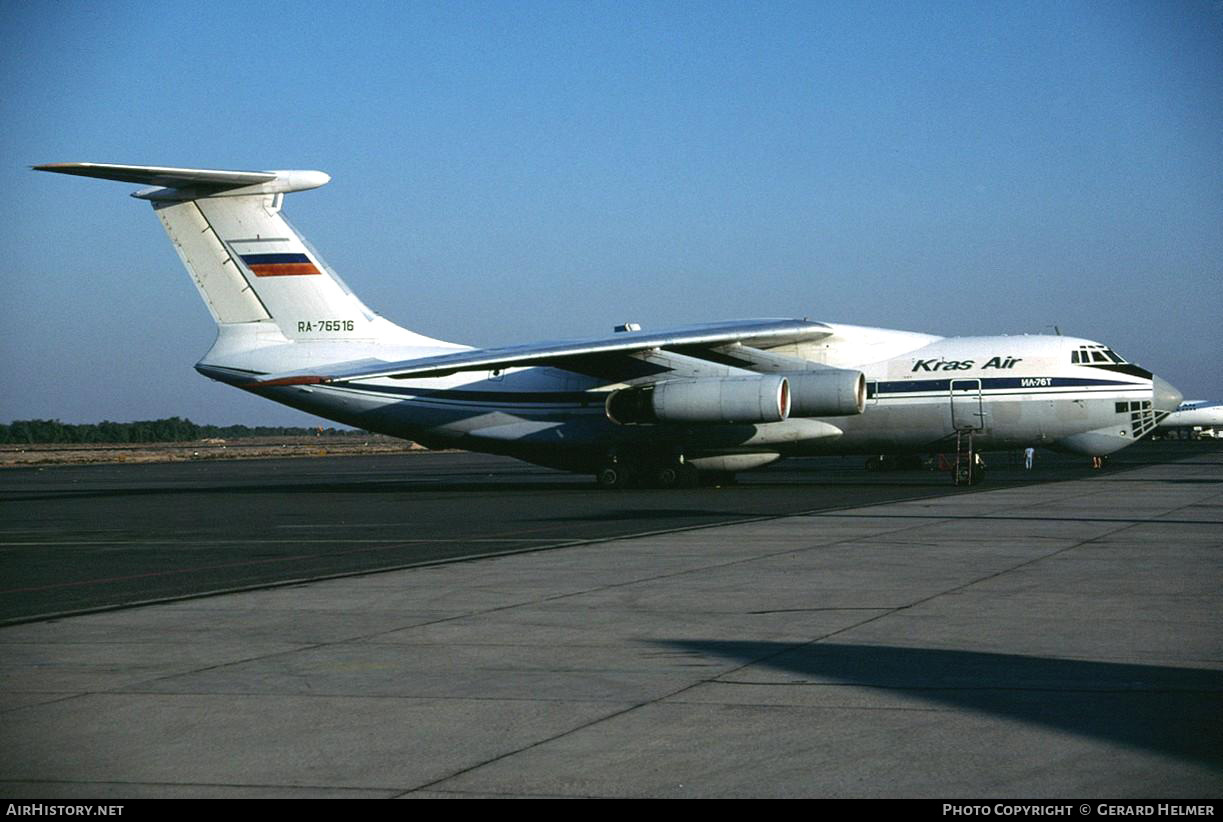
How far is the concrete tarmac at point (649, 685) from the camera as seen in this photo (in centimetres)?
448

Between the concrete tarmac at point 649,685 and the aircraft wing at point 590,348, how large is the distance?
44.4ft

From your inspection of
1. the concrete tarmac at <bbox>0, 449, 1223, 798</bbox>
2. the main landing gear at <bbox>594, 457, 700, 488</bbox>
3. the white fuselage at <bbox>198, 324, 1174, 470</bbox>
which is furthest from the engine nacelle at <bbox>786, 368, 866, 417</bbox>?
the concrete tarmac at <bbox>0, 449, 1223, 798</bbox>

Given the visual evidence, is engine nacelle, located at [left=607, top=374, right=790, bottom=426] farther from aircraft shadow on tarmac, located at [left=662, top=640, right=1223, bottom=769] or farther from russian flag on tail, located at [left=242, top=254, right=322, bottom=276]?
aircraft shadow on tarmac, located at [left=662, top=640, right=1223, bottom=769]

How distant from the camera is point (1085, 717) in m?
5.18

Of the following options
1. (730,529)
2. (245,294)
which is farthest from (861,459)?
(730,529)

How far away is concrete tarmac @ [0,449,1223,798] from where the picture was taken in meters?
4.48

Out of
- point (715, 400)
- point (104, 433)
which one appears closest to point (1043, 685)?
point (715, 400)

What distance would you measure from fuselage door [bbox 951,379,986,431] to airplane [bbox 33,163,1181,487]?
0.03 m

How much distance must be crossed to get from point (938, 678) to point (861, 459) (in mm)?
42816

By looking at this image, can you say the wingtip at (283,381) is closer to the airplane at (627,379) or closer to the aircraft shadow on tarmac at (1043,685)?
the airplane at (627,379)

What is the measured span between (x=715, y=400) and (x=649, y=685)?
60.5 ft
